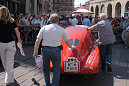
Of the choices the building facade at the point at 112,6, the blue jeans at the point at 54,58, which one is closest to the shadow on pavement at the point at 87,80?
the blue jeans at the point at 54,58

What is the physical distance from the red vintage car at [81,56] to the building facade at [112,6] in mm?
44523

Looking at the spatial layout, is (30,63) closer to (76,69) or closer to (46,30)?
(76,69)

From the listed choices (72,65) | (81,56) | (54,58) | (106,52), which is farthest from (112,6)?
(54,58)

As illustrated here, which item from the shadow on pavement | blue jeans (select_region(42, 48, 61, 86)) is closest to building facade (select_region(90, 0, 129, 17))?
the shadow on pavement

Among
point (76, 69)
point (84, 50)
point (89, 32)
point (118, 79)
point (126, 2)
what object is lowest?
point (118, 79)

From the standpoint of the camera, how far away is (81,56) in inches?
191

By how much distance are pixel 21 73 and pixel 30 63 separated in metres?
1.27

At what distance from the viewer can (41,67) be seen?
4270 mm

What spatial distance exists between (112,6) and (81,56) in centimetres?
5372

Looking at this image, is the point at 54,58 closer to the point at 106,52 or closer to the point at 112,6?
the point at 106,52

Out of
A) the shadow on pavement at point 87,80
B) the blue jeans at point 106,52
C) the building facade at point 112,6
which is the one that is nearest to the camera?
the shadow on pavement at point 87,80

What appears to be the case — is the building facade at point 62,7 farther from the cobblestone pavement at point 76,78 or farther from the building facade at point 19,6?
the cobblestone pavement at point 76,78

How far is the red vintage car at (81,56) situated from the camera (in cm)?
458

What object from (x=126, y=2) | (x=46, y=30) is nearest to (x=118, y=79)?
(x=46, y=30)
